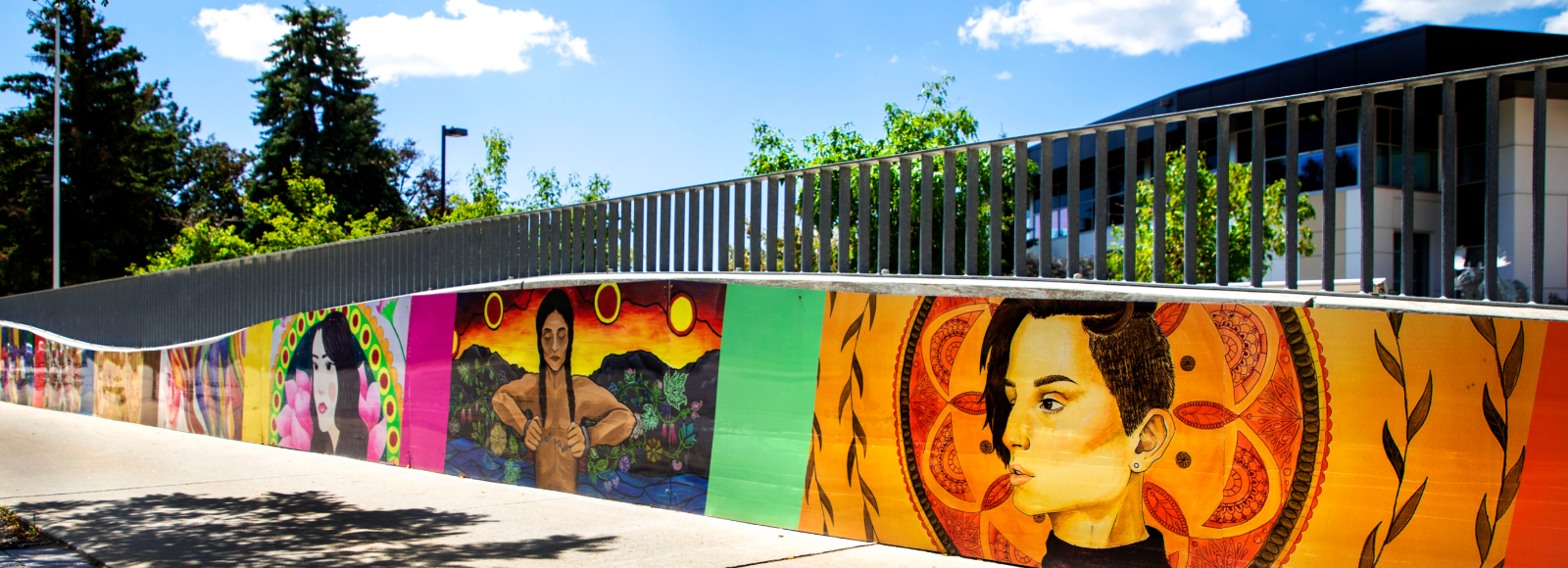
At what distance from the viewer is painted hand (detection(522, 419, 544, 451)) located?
863cm

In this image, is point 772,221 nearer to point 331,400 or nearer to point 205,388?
point 331,400

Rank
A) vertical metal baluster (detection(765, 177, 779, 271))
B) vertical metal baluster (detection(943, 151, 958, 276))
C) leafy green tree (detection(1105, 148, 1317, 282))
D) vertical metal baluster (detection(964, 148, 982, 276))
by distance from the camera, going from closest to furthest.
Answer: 1. vertical metal baluster (detection(964, 148, 982, 276))
2. vertical metal baluster (detection(943, 151, 958, 276))
3. vertical metal baluster (detection(765, 177, 779, 271))
4. leafy green tree (detection(1105, 148, 1317, 282))

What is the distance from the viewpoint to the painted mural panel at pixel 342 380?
10.5 m

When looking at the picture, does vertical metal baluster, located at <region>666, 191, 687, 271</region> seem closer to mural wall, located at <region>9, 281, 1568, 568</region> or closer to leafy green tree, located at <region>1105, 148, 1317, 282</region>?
mural wall, located at <region>9, 281, 1568, 568</region>

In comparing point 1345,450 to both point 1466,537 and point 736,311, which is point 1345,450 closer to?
point 1466,537

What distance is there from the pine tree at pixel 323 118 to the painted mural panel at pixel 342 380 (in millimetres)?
30098

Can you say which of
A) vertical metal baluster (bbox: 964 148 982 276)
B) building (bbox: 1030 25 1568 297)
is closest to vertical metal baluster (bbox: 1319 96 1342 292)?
vertical metal baluster (bbox: 964 148 982 276)

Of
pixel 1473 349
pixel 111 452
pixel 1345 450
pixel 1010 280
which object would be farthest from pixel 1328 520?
pixel 111 452

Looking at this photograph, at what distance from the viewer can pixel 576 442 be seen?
324 inches

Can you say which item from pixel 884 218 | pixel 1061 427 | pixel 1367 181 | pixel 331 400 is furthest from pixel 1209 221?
pixel 331 400

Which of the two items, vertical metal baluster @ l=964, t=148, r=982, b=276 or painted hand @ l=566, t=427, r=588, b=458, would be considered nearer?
vertical metal baluster @ l=964, t=148, r=982, b=276

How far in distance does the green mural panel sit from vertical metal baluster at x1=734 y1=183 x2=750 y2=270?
396mm

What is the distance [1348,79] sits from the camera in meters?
21.1

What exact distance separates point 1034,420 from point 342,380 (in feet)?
28.9
